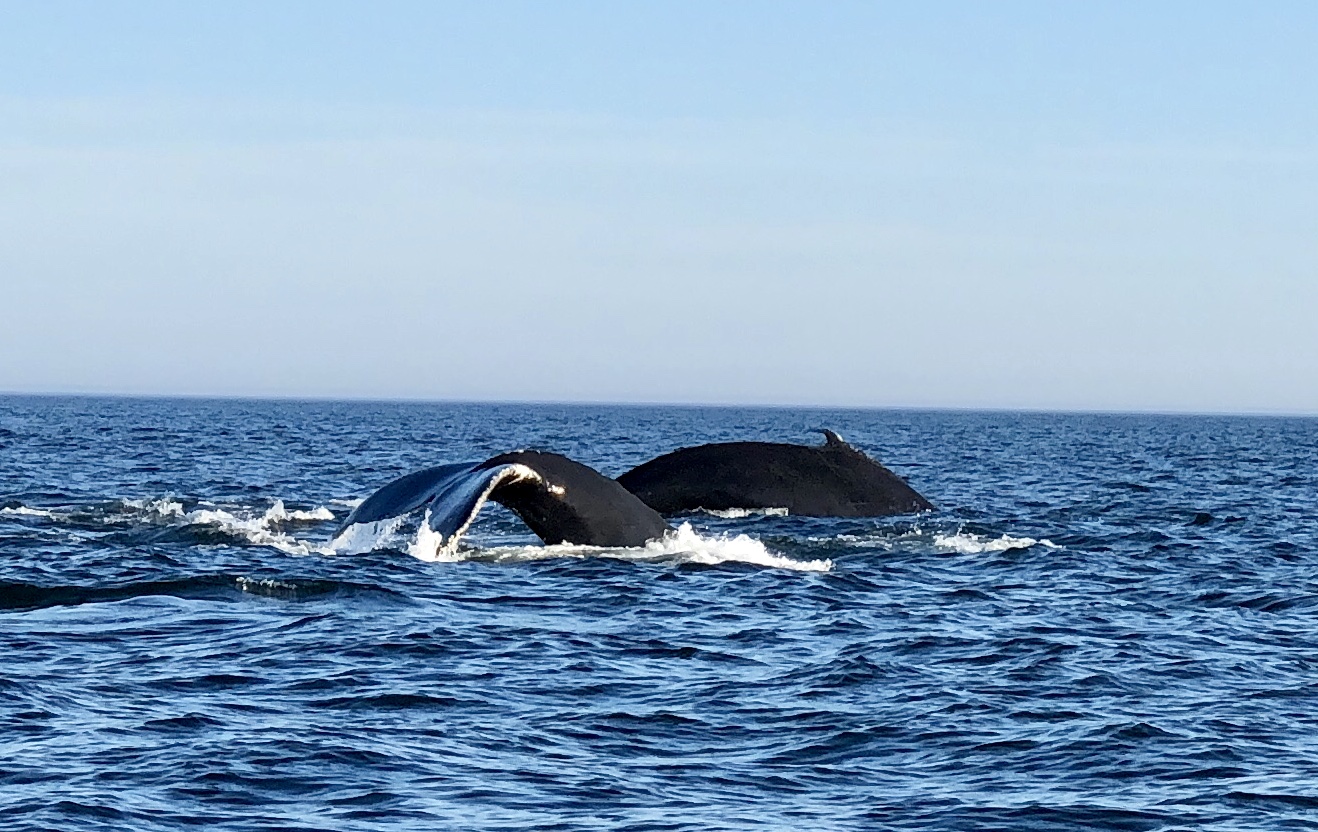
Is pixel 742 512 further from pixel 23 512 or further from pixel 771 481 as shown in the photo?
pixel 23 512

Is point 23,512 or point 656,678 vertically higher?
point 23,512

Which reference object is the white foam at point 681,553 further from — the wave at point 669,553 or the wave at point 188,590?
the wave at point 188,590

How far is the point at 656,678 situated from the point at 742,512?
29.5 ft

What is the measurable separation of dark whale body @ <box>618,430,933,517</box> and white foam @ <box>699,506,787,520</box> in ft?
0.16

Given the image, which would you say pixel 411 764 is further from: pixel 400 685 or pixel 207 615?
pixel 207 615

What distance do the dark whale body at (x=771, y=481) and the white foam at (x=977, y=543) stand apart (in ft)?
3.84

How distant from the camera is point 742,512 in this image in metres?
21.6

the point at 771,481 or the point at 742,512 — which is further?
the point at 771,481

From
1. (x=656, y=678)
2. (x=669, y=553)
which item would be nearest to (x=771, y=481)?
(x=669, y=553)

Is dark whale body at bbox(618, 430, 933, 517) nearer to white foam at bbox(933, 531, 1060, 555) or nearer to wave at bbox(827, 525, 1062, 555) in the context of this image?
wave at bbox(827, 525, 1062, 555)

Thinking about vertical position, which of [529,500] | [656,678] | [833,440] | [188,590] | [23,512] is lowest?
[656,678]

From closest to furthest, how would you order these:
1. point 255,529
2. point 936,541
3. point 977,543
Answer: point 255,529 < point 936,541 < point 977,543

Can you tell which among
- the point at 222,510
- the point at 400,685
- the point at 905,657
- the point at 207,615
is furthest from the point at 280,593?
the point at 222,510

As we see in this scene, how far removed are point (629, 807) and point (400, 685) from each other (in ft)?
10.3
